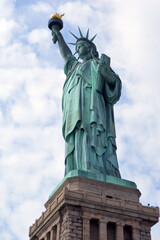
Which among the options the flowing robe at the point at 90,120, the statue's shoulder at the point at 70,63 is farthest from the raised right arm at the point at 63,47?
the flowing robe at the point at 90,120

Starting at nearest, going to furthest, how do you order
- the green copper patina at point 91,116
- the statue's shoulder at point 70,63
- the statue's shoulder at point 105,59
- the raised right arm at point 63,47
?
the green copper patina at point 91,116, the statue's shoulder at point 105,59, the statue's shoulder at point 70,63, the raised right arm at point 63,47

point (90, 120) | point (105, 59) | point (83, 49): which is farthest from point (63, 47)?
point (90, 120)

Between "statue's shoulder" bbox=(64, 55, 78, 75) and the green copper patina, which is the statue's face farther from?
"statue's shoulder" bbox=(64, 55, 78, 75)

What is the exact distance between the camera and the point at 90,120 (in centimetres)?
2666

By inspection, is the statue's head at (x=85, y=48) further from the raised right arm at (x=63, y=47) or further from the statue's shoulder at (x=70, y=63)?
the raised right arm at (x=63, y=47)

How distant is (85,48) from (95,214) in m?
10.9

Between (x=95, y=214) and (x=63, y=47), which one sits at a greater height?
(x=63, y=47)

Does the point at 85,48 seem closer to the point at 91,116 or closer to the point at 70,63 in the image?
the point at 70,63

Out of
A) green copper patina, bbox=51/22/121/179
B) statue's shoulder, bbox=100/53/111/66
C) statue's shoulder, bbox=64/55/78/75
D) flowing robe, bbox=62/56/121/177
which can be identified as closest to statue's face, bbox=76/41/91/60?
green copper patina, bbox=51/22/121/179

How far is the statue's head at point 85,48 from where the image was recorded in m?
30.2

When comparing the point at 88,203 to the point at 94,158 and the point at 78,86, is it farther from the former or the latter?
the point at 78,86

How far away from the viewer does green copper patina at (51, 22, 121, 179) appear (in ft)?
84.4

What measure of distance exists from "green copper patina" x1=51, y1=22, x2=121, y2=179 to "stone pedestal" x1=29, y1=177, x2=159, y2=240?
1092 mm

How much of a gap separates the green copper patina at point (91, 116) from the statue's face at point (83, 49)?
27 cm
